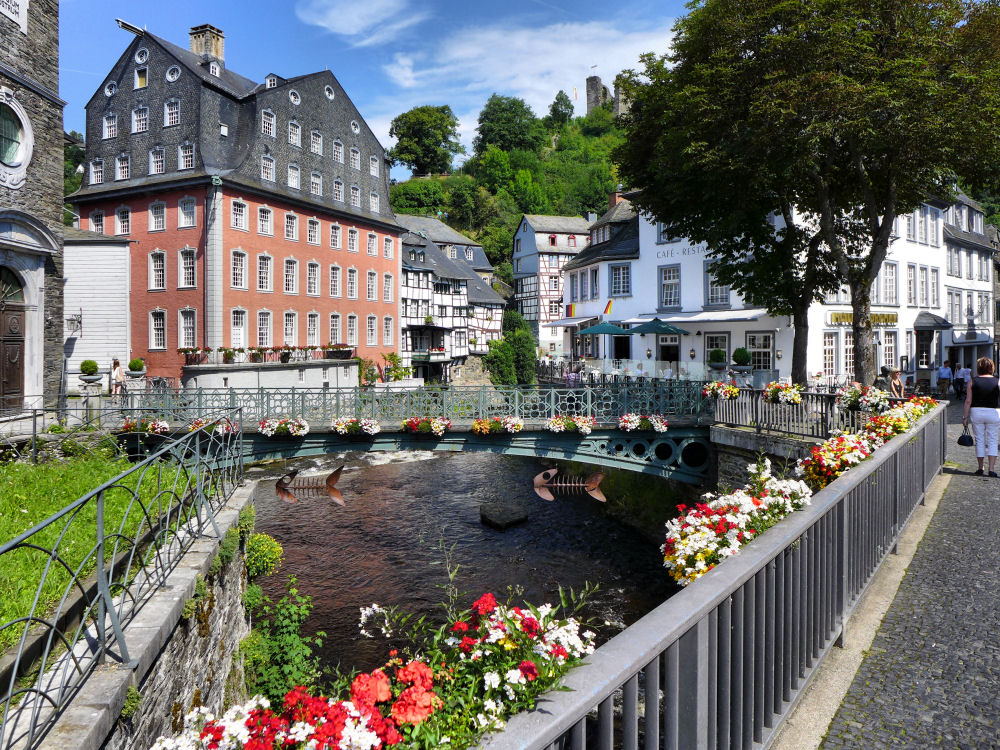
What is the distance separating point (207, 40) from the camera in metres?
39.2

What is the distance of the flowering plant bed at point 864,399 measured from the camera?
36.7 feet

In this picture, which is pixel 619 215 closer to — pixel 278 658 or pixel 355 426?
pixel 355 426

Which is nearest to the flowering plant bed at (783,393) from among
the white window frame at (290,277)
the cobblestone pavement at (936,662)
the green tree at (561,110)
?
the cobblestone pavement at (936,662)

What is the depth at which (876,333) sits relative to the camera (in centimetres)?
2997

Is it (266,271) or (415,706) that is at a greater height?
(266,271)

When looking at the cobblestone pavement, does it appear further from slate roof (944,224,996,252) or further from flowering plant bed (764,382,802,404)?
slate roof (944,224,996,252)

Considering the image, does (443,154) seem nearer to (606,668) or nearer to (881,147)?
(881,147)

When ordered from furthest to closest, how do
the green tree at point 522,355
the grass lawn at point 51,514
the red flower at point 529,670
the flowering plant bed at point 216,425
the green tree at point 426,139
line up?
the green tree at point 426,139, the green tree at point 522,355, the flowering plant bed at point 216,425, the grass lawn at point 51,514, the red flower at point 529,670

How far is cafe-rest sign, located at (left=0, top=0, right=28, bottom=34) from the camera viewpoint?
14.9m

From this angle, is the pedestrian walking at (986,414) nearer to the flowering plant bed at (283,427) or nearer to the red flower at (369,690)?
the red flower at (369,690)

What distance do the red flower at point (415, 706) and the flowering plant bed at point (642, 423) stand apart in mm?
14767

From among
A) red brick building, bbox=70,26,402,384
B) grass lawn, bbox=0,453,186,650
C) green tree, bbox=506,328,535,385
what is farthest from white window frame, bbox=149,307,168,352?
green tree, bbox=506,328,535,385

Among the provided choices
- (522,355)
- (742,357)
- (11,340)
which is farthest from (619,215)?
(11,340)

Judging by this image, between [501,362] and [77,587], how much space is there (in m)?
46.1
